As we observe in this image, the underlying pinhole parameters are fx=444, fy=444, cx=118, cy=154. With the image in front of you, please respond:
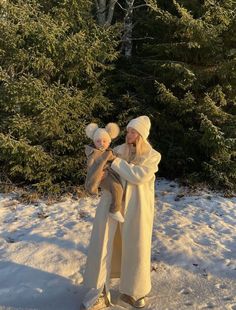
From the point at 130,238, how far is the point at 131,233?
6 cm

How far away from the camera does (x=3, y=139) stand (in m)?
8.55

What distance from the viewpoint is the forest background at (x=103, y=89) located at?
902 centimetres

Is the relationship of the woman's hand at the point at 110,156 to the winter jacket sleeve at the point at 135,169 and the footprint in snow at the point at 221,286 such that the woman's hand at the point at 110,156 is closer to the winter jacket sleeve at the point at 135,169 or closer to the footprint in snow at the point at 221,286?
the winter jacket sleeve at the point at 135,169

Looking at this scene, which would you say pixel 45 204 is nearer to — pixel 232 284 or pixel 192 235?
pixel 192 235

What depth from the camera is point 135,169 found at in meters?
4.83

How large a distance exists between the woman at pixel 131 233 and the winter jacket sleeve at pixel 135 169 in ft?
0.04

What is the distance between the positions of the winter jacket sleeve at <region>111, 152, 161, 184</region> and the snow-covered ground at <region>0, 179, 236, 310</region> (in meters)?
1.53

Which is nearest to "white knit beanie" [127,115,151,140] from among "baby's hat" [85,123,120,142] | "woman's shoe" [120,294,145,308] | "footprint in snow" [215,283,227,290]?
"baby's hat" [85,123,120,142]

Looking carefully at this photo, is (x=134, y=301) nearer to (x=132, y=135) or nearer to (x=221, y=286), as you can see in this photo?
(x=221, y=286)

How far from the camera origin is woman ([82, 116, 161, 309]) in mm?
4961

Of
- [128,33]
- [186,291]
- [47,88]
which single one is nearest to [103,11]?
[128,33]

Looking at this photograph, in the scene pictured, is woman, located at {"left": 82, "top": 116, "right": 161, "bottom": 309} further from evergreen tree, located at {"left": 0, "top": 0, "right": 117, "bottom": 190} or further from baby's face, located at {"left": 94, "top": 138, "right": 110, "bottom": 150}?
evergreen tree, located at {"left": 0, "top": 0, "right": 117, "bottom": 190}

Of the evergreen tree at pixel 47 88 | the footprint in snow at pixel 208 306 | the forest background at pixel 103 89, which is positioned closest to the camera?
the footprint in snow at pixel 208 306

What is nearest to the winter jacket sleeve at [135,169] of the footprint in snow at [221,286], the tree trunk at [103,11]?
the footprint in snow at [221,286]
